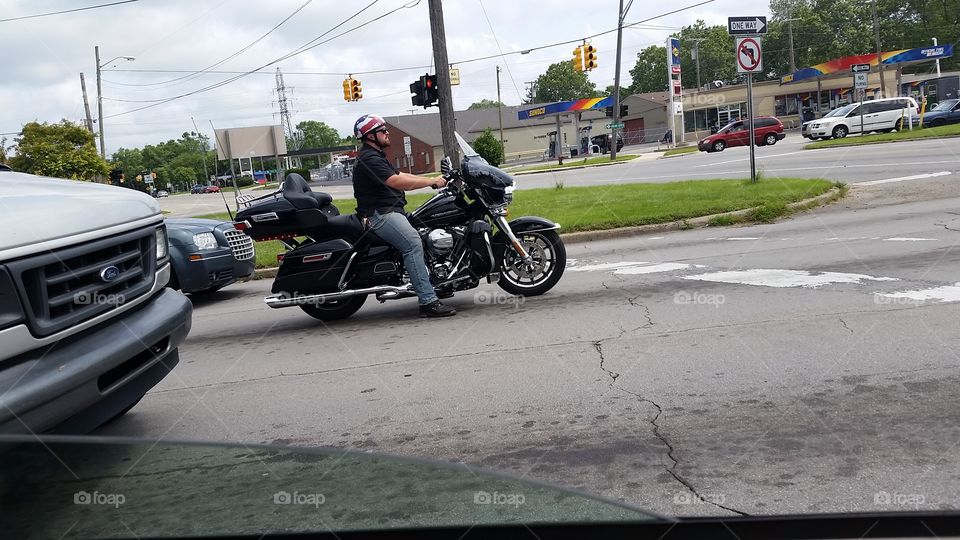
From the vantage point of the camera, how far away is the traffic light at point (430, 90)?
57.8 feet

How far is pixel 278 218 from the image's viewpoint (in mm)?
7426

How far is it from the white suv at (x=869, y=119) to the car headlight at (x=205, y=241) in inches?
1461

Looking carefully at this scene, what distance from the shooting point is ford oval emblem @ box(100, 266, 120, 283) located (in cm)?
346

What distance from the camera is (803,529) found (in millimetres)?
1311

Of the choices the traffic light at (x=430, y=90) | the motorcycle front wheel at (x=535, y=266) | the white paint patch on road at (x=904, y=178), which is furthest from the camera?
the traffic light at (x=430, y=90)

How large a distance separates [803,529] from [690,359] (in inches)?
164

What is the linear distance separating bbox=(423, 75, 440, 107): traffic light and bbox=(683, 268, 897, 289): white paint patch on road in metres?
10.6

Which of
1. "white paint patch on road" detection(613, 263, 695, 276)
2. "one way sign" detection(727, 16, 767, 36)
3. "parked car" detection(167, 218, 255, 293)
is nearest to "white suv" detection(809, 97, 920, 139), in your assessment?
"one way sign" detection(727, 16, 767, 36)

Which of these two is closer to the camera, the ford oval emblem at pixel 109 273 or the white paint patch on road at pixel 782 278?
the ford oval emblem at pixel 109 273

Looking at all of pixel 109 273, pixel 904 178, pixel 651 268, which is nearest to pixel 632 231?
pixel 651 268

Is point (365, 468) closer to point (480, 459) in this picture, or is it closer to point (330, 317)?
point (480, 459)

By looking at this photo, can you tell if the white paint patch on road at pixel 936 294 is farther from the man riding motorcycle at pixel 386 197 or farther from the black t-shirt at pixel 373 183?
the black t-shirt at pixel 373 183

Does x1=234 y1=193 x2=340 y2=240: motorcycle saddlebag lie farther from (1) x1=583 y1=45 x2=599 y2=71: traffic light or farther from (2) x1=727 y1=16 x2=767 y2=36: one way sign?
(1) x1=583 y1=45 x2=599 y2=71: traffic light

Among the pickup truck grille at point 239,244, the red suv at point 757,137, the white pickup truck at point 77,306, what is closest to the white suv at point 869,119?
the red suv at point 757,137
